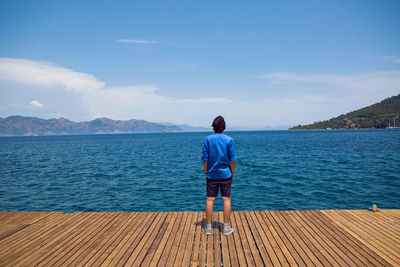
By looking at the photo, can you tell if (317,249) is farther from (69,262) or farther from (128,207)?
(128,207)

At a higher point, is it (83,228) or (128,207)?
(83,228)

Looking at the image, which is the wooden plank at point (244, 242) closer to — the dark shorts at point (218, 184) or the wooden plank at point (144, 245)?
the dark shorts at point (218, 184)

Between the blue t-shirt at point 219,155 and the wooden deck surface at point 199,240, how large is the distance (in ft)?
5.29

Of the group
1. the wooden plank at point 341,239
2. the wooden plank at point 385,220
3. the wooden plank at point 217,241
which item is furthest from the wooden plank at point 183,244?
the wooden plank at point 385,220

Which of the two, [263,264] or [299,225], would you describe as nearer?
[263,264]

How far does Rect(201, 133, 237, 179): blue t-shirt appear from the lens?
5449 millimetres

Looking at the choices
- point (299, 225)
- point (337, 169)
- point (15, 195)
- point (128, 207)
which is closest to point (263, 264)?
point (299, 225)

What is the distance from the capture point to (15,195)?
1791cm

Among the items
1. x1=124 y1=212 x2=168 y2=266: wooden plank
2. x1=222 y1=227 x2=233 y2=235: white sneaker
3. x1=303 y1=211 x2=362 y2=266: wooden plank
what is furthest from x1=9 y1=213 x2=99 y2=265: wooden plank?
x1=303 y1=211 x2=362 y2=266: wooden plank

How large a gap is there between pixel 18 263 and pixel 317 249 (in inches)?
251

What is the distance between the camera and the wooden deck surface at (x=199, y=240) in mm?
4703

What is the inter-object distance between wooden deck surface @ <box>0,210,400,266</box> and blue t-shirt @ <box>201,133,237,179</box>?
5.29 ft

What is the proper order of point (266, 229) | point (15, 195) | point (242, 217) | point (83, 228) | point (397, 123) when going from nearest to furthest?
1. point (266, 229)
2. point (83, 228)
3. point (242, 217)
4. point (15, 195)
5. point (397, 123)

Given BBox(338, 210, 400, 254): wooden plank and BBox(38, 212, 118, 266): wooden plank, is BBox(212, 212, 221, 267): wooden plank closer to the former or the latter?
BBox(38, 212, 118, 266): wooden plank
